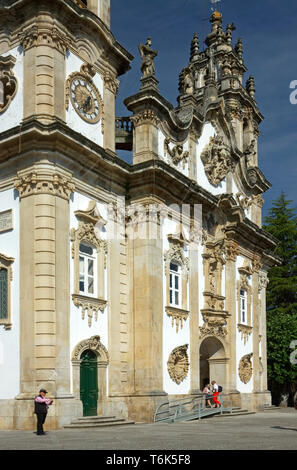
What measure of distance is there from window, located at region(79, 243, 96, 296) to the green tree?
22.2 m

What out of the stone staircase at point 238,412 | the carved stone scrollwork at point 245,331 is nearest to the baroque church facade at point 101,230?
the stone staircase at point 238,412

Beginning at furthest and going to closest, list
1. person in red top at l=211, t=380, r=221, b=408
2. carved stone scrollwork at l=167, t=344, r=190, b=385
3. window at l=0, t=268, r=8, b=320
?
person in red top at l=211, t=380, r=221, b=408 < carved stone scrollwork at l=167, t=344, r=190, b=385 < window at l=0, t=268, r=8, b=320

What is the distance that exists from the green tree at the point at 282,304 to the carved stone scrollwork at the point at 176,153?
57.6ft

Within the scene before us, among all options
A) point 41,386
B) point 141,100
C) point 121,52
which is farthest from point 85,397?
point 121,52

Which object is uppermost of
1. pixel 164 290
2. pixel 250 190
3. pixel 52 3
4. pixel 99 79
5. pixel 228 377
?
pixel 52 3

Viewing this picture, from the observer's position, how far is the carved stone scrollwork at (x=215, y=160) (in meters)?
31.4

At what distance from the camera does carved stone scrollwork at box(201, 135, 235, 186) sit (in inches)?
1235

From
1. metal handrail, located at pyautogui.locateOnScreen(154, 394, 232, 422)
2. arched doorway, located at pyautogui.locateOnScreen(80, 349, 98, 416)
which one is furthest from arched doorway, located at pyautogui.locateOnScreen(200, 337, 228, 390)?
arched doorway, located at pyautogui.locateOnScreen(80, 349, 98, 416)

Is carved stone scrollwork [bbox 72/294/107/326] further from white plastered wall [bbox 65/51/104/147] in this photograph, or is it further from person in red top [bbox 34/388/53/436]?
white plastered wall [bbox 65/51/104/147]

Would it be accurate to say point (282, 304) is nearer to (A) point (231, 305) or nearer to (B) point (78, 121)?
(A) point (231, 305)

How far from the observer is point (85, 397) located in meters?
23.0

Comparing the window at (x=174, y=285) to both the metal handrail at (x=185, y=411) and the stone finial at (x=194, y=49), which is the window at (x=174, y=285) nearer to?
the metal handrail at (x=185, y=411)

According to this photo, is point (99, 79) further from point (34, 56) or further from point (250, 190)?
point (250, 190)
